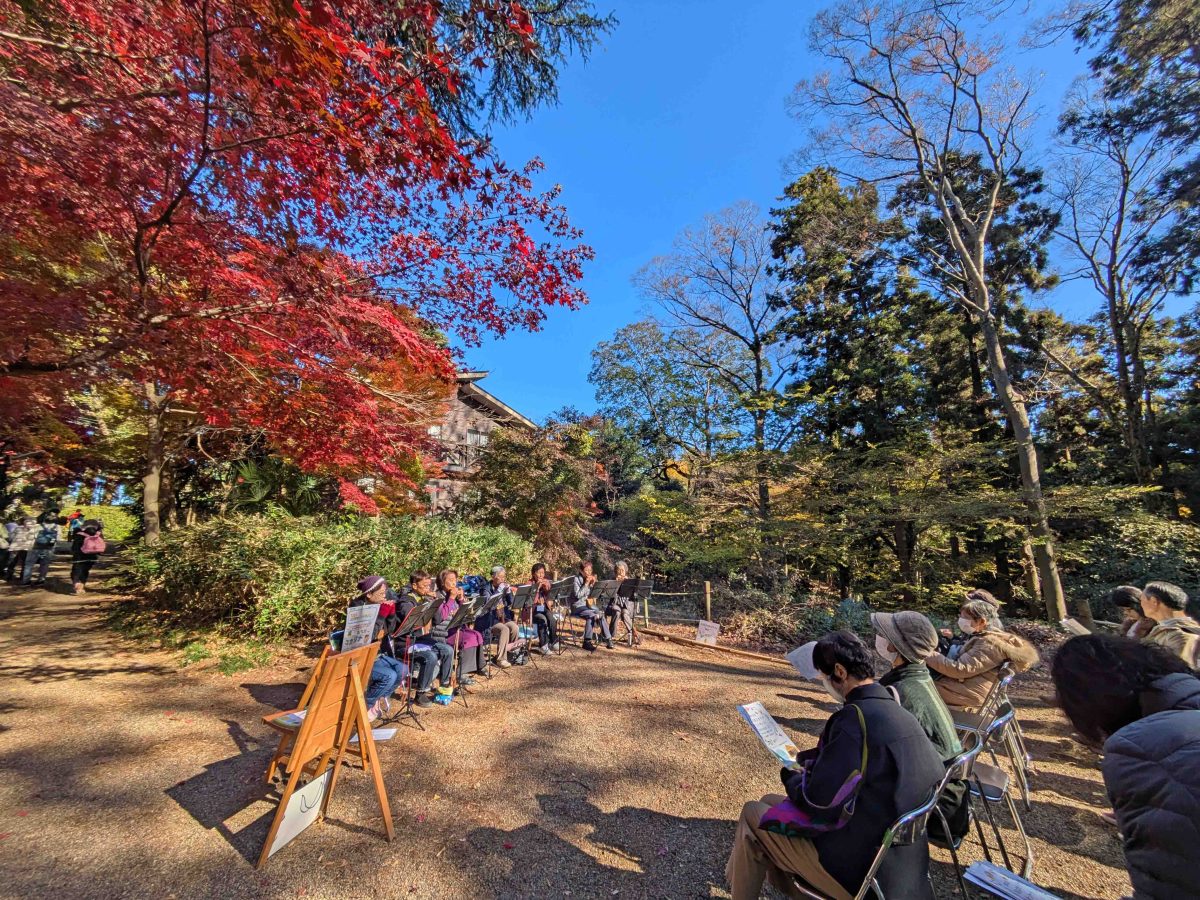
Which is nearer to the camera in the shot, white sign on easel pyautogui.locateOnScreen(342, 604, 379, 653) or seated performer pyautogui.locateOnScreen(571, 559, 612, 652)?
white sign on easel pyautogui.locateOnScreen(342, 604, 379, 653)

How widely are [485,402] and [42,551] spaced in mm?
14581

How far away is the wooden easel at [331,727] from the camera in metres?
2.49

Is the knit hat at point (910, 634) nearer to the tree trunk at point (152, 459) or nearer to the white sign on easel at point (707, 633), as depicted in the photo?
the white sign on easel at point (707, 633)

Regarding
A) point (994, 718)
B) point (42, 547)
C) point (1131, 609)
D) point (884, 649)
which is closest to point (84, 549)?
point (42, 547)

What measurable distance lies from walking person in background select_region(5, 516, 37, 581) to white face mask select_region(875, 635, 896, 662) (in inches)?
590

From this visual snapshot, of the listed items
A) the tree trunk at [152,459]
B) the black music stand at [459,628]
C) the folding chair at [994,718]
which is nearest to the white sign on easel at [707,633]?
the black music stand at [459,628]

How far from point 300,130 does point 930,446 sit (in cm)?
1345

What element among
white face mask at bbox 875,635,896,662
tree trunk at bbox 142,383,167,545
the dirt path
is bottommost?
the dirt path

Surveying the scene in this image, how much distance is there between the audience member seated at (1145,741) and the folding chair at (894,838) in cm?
60

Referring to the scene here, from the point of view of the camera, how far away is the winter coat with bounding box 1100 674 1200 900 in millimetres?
1175

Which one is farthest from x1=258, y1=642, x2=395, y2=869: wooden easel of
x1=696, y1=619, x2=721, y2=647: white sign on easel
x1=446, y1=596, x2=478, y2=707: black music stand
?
x1=696, y1=619, x2=721, y2=647: white sign on easel

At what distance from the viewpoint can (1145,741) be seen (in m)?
1.28

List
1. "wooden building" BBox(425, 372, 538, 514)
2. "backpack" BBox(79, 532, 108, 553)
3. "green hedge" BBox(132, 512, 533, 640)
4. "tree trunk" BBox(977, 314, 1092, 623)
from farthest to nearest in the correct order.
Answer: "wooden building" BBox(425, 372, 538, 514)
"tree trunk" BBox(977, 314, 1092, 623)
"backpack" BBox(79, 532, 108, 553)
"green hedge" BBox(132, 512, 533, 640)

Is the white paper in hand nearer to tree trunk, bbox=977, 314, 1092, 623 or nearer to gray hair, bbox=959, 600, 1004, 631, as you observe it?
gray hair, bbox=959, 600, 1004, 631
